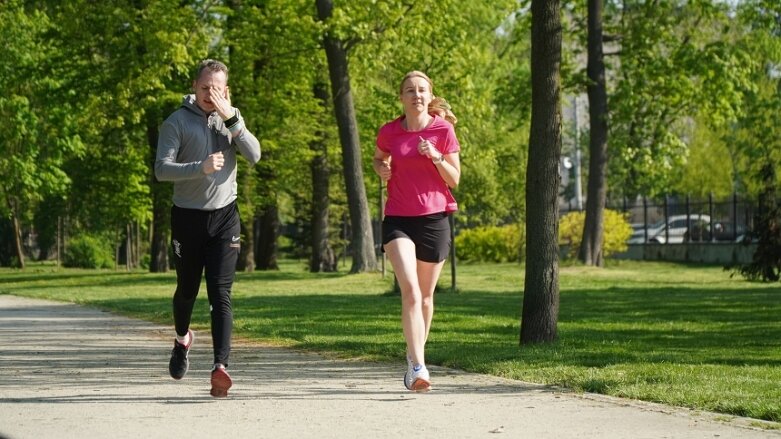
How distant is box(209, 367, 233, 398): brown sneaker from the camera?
27.8ft

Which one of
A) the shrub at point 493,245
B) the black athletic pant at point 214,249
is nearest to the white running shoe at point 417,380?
the black athletic pant at point 214,249

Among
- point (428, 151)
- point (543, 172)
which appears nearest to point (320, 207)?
point (543, 172)

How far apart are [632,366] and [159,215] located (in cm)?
2891

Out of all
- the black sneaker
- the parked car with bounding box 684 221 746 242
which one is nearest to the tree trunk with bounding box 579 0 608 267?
the parked car with bounding box 684 221 746 242

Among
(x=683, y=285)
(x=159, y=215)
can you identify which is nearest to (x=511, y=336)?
(x=683, y=285)

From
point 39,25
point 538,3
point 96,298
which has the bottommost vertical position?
point 96,298

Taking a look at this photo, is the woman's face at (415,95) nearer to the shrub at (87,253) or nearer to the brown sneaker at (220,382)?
the brown sneaker at (220,382)

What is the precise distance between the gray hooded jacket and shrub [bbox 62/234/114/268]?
148 ft

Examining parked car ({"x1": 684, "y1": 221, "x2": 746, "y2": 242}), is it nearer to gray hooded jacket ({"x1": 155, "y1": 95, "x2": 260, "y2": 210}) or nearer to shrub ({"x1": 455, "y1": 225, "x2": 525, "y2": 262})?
shrub ({"x1": 455, "y1": 225, "x2": 525, "y2": 262})

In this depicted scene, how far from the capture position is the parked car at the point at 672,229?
45.8 meters

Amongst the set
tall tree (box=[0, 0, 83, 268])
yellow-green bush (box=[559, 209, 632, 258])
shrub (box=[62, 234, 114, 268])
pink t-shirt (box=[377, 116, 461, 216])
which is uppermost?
tall tree (box=[0, 0, 83, 268])

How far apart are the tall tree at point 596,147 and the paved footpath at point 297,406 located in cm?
2432

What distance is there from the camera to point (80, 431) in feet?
23.4

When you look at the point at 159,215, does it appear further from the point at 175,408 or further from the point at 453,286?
the point at 175,408
